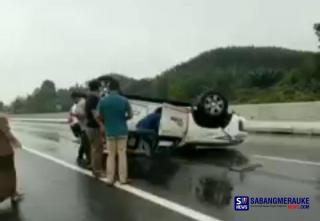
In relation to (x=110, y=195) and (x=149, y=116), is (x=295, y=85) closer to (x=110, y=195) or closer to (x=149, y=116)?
(x=149, y=116)

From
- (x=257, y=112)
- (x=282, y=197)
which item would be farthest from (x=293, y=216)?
(x=257, y=112)

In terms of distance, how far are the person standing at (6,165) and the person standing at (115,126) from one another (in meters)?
1.82

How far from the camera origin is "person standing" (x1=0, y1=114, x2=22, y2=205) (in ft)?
30.1

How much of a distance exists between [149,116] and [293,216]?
25.0ft

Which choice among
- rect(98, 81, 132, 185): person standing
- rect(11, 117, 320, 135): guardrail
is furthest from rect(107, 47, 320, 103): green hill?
rect(98, 81, 132, 185): person standing

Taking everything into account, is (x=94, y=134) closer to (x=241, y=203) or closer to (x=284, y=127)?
(x=241, y=203)

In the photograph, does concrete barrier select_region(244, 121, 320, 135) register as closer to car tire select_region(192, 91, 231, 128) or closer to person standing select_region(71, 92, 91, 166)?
car tire select_region(192, 91, 231, 128)

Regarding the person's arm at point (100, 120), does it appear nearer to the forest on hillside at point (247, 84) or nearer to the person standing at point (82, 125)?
the person standing at point (82, 125)

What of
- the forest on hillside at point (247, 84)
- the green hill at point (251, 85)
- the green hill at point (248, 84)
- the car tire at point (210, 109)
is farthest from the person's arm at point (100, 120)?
the green hill at point (251, 85)

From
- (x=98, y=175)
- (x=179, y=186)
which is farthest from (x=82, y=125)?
(x=179, y=186)

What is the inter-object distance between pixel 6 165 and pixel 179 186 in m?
2.84

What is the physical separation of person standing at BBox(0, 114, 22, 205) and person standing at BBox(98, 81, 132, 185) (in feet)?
5.97

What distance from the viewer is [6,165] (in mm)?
9305

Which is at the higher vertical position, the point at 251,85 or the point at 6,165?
the point at 251,85
